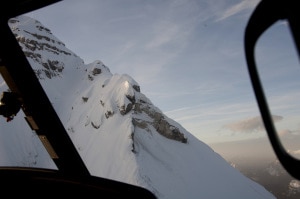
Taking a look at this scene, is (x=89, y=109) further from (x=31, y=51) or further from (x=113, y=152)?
(x=31, y=51)

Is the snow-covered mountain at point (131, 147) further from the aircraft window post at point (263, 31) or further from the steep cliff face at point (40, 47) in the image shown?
the aircraft window post at point (263, 31)

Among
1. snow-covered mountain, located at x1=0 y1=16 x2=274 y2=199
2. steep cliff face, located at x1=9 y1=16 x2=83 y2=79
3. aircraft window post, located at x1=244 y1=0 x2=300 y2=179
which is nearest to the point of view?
aircraft window post, located at x1=244 y1=0 x2=300 y2=179

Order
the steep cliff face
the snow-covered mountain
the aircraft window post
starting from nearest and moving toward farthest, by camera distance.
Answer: the aircraft window post < the snow-covered mountain < the steep cliff face

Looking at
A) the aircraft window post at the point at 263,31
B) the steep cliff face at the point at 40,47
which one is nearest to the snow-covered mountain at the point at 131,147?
the steep cliff face at the point at 40,47

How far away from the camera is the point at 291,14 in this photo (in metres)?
0.99

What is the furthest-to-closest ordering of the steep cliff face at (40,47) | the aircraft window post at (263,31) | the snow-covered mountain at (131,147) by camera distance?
the steep cliff face at (40,47) < the snow-covered mountain at (131,147) < the aircraft window post at (263,31)

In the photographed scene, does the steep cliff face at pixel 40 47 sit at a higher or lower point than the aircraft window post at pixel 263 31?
higher

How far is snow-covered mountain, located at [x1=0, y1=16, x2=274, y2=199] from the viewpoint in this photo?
51812 mm

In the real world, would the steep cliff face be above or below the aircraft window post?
above

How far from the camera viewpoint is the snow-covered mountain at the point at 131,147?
51.8 m

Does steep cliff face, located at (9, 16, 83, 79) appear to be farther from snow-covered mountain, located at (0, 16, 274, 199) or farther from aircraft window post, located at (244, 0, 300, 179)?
aircraft window post, located at (244, 0, 300, 179)

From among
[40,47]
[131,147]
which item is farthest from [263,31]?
[40,47]

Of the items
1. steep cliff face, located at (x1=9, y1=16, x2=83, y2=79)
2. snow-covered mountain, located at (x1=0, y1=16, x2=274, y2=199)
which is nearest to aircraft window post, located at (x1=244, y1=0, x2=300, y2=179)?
snow-covered mountain, located at (x1=0, y1=16, x2=274, y2=199)

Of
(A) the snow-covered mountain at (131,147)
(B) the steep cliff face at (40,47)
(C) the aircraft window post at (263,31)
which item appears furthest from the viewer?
(B) the steep cliff face at (40,47)
